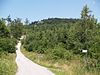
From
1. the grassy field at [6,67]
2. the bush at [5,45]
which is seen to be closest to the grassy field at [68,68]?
the grassy field at [6,67]

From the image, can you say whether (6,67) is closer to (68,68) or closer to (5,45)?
(68,68)

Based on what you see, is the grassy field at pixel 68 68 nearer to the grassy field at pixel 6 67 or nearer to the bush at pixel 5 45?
the grassy field at pixel 6 67

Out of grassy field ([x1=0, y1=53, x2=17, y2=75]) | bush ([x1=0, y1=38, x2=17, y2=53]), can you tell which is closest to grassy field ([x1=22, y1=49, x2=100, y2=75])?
grassy field ([x1=0, y1=53, x2=17, y2=75])

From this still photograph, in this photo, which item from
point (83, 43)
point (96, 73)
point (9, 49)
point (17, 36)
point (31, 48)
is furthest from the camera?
point (17, 36)

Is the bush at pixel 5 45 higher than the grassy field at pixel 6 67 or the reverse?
the reverse

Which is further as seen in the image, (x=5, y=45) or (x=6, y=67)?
(x=5, y=45)

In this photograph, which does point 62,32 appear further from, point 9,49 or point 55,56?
point 55,56

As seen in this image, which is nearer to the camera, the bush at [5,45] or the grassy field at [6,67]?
the grassy field at [6,67]

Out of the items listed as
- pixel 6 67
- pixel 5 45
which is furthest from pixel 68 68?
pixel 5 45

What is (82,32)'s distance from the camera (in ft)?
200

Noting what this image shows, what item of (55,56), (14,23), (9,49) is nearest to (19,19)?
(14,23)

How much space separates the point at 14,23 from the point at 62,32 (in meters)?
50.7

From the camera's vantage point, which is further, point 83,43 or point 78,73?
point 83,43

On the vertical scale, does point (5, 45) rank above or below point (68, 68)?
below
